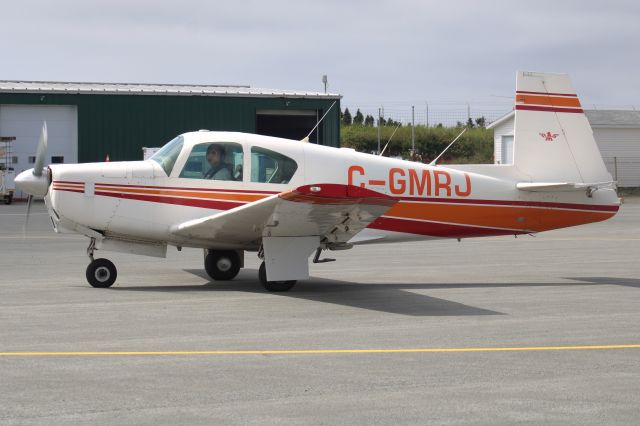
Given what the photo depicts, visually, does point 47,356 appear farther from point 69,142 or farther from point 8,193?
point 69,142

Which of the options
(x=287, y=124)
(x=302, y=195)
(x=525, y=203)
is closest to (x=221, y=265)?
(x=302, y=195)

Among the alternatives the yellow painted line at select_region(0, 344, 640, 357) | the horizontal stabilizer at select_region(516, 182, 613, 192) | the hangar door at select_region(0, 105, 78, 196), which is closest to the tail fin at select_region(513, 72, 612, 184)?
the horizontal stabilizer at select_region(516, 182, 613, 192)

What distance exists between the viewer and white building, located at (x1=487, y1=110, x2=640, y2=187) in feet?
168

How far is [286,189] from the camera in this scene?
41.4 ft

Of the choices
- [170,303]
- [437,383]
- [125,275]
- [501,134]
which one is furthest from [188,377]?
[501,134]

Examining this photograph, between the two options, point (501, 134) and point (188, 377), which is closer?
point (188, 377)

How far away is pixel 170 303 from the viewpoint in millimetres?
10906

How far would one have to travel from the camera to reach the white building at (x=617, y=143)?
51.2 meters

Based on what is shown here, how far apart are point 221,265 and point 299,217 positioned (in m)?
2.65

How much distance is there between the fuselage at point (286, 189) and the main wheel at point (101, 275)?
17.9 inches

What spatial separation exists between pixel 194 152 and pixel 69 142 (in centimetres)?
3292

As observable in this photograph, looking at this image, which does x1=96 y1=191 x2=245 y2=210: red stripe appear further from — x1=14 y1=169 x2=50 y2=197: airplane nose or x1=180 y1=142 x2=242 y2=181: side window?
x1=14 y1=169 x2=50 y2=197: airplane nose

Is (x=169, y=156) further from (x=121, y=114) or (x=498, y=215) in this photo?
(x=121, y=114)

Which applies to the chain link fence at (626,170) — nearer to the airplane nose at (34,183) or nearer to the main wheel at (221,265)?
the main wheel at (221,265)
